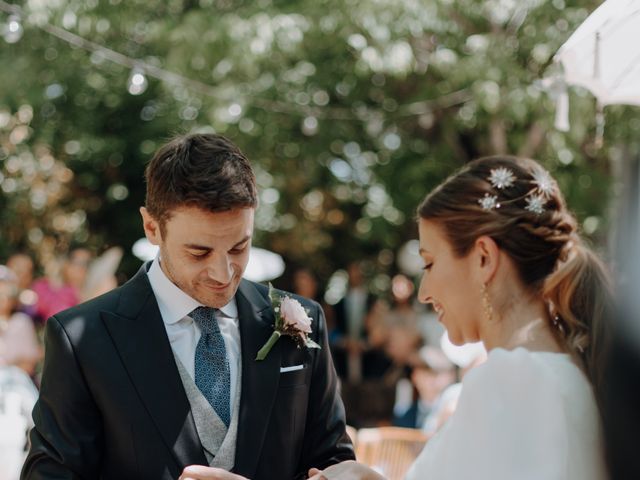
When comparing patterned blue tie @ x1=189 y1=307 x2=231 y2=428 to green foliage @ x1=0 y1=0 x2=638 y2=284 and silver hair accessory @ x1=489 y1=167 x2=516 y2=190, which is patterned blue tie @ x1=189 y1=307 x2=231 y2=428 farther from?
green foliage @ x1=0 y1=0 x2=638 y2=284

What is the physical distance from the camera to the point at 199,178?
2.66 meters

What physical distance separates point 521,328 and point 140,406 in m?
1.00

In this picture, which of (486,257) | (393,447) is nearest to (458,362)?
(393,447)

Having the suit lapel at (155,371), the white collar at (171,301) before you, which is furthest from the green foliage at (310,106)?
the suit lapel at (155,371)

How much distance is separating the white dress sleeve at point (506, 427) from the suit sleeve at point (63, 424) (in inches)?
33.8

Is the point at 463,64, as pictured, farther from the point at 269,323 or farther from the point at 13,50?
the point at 269,323

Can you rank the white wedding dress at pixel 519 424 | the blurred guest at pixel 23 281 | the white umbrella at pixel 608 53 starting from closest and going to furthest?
1. the white wedding dress at pixel 519 424
2. the white umbrella at pixel 608 53
3. the blurred guest at pixel 23 281

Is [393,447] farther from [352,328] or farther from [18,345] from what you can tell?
[352,328]

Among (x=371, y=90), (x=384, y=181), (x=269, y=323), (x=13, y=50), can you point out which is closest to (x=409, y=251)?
(x=384, y=181)

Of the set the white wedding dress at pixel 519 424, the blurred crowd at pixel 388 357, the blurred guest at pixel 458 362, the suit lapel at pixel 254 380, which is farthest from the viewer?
the blurred crowd at pixel 388 357

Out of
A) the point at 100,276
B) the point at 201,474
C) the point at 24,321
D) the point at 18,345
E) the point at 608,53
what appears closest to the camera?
the point at 201,474

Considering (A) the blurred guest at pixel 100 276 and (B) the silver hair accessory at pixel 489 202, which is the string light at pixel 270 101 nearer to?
(A) the blurred guest at pixel 100 276

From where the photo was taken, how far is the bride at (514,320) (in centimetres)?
216

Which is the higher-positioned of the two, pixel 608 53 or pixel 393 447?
pixel 608 53
